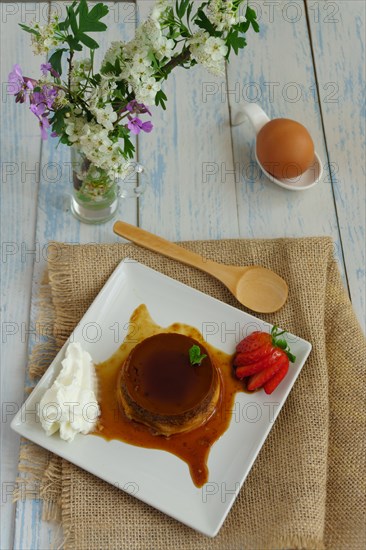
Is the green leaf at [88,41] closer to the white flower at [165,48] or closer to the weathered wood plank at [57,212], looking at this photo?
the white flower at [165,48]

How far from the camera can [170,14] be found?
1.28 meters

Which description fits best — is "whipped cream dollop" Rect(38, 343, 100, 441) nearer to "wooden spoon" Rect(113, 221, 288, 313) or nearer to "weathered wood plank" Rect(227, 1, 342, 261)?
"wooden spoon" Rect(113, 221, 288, 313)

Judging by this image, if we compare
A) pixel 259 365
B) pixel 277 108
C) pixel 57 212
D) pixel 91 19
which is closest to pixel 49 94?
pixel 91 19

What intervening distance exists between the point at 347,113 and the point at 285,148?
0.33 m

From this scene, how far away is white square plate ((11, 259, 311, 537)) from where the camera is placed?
1.44 meters

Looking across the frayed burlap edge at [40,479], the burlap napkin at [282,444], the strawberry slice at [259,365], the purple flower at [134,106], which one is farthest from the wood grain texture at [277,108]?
the frayed burlap edge at [40,479]

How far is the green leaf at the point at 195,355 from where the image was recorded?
1504 mm

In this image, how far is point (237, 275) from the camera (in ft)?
5.57

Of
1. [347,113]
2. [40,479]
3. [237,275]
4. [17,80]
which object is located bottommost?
[40,479]

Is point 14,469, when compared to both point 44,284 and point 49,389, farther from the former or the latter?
point 44,284

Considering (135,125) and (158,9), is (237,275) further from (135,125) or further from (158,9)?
(158,9)

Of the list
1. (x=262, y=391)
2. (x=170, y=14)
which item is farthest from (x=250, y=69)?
(x=262, y=391)

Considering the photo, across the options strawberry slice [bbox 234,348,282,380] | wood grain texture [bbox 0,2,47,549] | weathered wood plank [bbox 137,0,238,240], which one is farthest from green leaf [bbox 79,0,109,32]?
strawberry slice [bbox 234,348,282,380]

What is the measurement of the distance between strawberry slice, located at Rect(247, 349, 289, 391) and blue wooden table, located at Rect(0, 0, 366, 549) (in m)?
0.31
